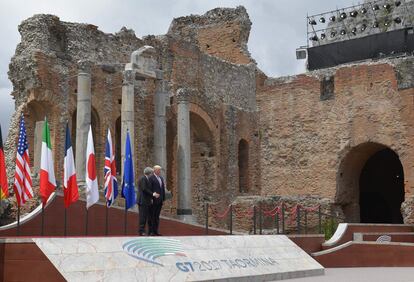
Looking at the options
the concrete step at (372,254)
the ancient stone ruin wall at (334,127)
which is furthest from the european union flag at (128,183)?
the ancient stone ruin wall at (334,127)

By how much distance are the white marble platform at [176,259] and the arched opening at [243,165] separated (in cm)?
1403

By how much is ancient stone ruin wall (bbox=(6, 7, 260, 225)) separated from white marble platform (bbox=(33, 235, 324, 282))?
8602mm

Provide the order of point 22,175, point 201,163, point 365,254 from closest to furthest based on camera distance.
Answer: point 22,175 → point 365,254 → point 201,163

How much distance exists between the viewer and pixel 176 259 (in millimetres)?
11250

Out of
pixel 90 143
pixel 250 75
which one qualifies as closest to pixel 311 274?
pixel 90 143

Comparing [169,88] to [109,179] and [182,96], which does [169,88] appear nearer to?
[182,96]

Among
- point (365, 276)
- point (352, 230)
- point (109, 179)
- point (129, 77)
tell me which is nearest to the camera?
point (365, 276)

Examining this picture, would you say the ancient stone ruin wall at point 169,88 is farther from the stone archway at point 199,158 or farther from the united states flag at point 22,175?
the united states flag at point 22,175

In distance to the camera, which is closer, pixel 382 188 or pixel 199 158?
pixel 199 158

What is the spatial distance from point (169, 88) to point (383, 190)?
1393 cm

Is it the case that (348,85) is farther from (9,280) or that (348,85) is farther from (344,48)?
(9,280)

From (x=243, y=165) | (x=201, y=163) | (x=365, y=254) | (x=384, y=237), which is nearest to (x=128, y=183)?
(x=365, y=254)

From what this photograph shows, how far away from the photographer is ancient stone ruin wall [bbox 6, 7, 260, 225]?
2055cm

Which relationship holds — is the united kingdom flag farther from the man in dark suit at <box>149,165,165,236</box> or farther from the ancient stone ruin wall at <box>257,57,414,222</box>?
the ancient stone ruin wall at <box>257,57,414,222</box>
